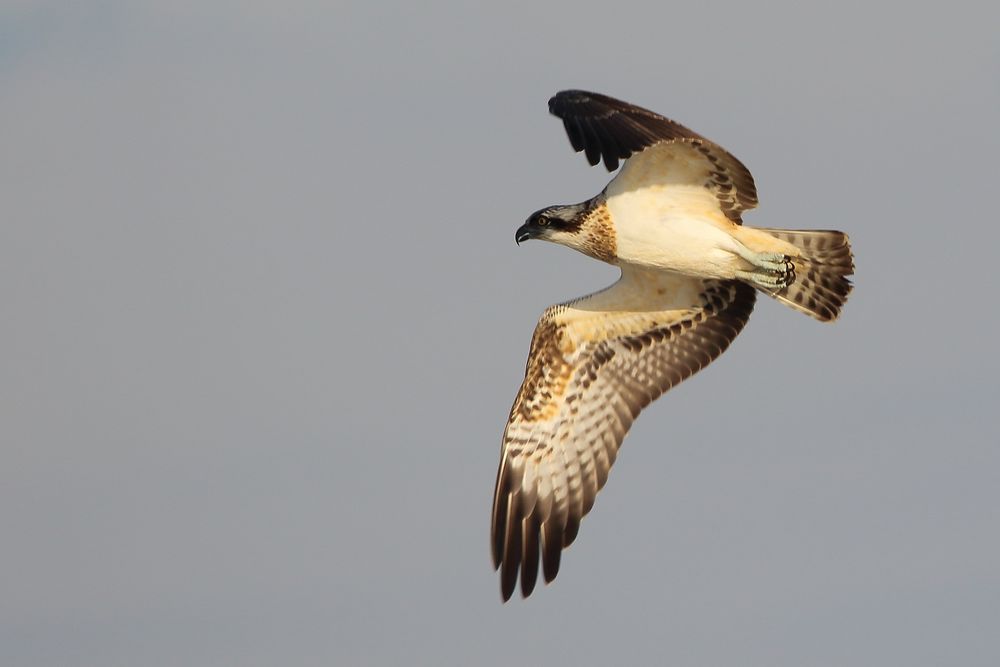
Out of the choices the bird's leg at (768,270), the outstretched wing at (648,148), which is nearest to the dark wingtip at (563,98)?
the outstretched wing at (648,148)

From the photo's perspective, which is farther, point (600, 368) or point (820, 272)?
point (600, 368)

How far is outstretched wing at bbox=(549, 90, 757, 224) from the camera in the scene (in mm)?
12531

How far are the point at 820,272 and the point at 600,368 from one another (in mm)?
2132

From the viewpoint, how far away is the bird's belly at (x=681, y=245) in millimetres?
14320

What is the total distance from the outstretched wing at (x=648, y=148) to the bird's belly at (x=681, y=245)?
258 mm

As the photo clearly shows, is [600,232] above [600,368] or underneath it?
above

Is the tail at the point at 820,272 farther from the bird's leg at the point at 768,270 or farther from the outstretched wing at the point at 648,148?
the outstretched wing at the point at 648,148

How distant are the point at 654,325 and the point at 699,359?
487 mm

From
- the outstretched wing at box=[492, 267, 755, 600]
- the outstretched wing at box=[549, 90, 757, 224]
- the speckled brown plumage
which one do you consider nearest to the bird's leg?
the outstretched wing at box=[549, 90, 757, 224]

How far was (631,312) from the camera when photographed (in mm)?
15586

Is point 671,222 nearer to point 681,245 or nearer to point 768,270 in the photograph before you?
point 681,245

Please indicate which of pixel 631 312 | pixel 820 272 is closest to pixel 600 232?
pixel 631 312

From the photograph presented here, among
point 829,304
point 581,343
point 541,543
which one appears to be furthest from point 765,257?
point 541,543

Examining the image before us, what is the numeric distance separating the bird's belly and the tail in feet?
1.49
